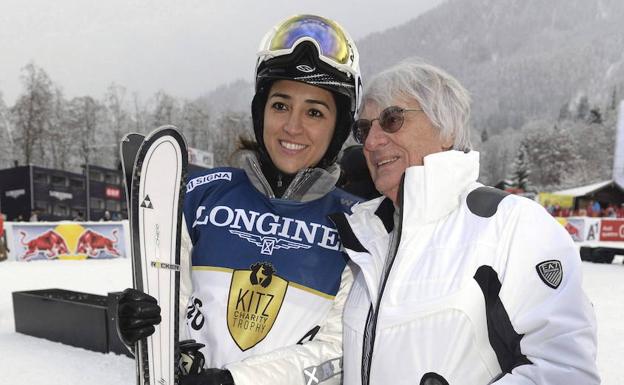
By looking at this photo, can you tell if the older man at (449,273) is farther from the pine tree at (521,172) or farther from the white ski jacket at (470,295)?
the pine tree at (521,172)

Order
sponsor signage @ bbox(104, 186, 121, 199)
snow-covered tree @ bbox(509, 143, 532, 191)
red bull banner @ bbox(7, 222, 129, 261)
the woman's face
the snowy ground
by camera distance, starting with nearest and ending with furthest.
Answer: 1. the woman's face
2. the snowy ground
3. red bull banner @ bbox(7, 222, 129, 261)
4. sponsor signage @ bbox(104, 186, 121, 199)
5. snow-covered tree @ bbox(509, 143, 532, 191)

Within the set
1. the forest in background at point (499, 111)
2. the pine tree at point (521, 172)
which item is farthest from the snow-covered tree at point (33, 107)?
the pine tree at point (521, 172)

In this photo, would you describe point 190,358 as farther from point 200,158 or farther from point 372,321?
point 200,158

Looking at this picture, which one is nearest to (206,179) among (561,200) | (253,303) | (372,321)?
(253,303)

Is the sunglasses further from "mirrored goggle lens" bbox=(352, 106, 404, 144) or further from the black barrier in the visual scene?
the black barrier

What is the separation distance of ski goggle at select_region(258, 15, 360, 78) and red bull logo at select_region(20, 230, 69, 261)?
12.3m

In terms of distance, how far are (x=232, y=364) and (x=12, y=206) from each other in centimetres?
2922

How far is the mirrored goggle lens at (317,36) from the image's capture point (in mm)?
1919

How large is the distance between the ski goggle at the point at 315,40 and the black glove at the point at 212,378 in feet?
4.05

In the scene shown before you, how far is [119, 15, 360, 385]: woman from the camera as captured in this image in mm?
1646

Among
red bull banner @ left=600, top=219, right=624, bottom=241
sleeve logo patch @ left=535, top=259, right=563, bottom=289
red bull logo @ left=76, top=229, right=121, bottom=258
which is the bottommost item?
red bull banner @ left=600, top=219, right=624, bottom=241

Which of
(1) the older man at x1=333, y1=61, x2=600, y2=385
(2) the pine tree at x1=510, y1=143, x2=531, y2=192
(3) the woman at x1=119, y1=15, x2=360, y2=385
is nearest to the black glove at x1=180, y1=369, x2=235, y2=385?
(3) the woman at x1=119, y1=15, x2=360, y2=385

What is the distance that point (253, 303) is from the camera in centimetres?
166

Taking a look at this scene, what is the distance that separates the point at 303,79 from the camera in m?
1.82
